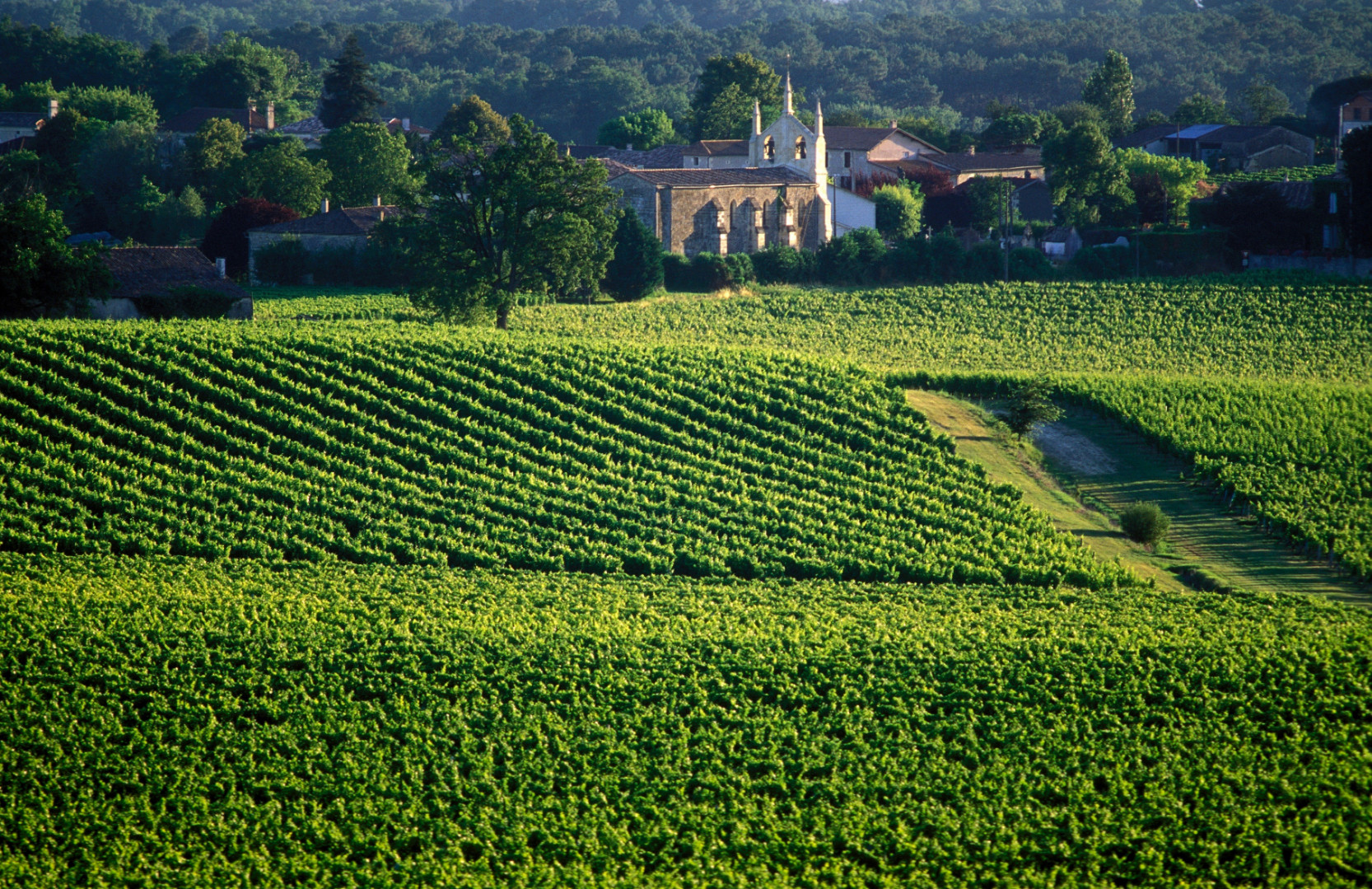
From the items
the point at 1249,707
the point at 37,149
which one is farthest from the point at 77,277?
the point at 37,149

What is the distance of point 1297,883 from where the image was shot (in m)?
15.7

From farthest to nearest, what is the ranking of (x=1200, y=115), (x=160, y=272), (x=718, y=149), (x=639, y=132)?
1. (x=1200, y=115)
2. (x=639, y=132)
3. (x=718, y=149)
4. (x=160, y=272)

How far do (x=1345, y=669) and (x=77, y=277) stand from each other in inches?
1423

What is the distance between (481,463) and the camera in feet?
98.5

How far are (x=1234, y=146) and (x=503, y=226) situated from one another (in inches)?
2479

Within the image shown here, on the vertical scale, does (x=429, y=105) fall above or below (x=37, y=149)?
above

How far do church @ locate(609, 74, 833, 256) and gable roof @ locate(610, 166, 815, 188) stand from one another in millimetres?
42

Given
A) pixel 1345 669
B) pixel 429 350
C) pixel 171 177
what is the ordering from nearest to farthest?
pixel 1345 669 → pixel 429 350 → pixel 171 177

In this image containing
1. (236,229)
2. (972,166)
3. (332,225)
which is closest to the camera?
(332,225)

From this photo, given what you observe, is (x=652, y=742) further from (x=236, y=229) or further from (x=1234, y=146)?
(x=1234, y=146)

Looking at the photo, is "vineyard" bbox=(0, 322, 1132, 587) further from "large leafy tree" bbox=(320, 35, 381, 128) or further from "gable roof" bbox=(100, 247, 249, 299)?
"large leafy tree" bbox=(320, 35, 381, 128)

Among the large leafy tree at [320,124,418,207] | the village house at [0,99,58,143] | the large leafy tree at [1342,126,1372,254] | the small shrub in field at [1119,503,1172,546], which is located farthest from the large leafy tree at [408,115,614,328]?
the village house at [0,99,58,143]

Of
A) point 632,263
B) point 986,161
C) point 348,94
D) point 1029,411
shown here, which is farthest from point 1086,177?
point 348,94

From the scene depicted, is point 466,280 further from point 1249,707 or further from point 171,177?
point 171,177
